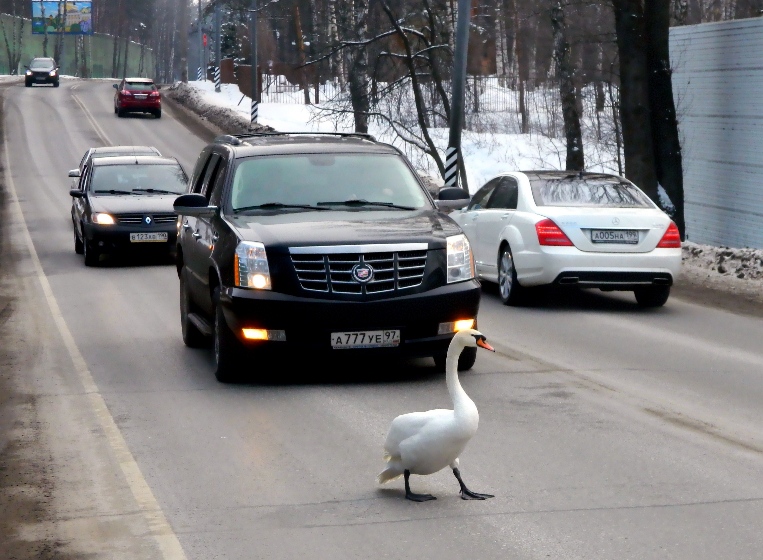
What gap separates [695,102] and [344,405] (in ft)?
55.5

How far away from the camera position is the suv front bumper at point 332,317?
30.1 ft

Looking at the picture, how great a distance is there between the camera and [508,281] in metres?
14.6

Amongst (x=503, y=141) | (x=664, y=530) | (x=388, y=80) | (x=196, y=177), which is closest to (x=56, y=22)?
(x=503, y=141)

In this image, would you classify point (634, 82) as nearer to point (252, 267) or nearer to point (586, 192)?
point (586, 192)

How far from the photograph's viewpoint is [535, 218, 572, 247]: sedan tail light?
545 inches

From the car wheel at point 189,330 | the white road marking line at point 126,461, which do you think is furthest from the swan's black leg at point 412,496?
the car wheel at point 189,330

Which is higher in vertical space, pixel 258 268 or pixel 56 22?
pixel 56 22

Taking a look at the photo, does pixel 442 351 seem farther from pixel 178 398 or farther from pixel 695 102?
pixel 695 102

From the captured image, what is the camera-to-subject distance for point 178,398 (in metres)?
9.13

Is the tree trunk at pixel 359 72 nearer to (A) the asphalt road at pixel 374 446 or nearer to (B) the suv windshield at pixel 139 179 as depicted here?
(B) the suv windshield at pixel 139 179

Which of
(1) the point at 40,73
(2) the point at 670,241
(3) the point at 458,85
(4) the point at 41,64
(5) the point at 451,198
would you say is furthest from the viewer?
(4) the point at 41,64

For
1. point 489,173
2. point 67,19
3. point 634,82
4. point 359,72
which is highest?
point 67,19

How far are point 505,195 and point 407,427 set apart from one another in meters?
9.34

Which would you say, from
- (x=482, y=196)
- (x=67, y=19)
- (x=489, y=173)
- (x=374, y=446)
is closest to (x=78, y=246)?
(x=482, y=196)
